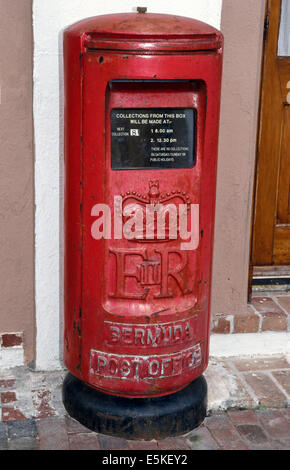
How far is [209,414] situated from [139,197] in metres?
1.21

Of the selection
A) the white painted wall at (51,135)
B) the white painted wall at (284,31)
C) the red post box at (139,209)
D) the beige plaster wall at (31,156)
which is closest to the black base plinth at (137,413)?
the red post box at (139,209)

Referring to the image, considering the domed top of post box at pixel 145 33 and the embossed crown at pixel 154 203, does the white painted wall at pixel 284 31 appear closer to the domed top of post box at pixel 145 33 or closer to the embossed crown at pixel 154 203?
the domed top of post box at pixel 145 33

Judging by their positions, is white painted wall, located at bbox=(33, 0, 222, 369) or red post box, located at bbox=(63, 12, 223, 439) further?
white painted wall, located at bbox=(33, 0, 222, 369)

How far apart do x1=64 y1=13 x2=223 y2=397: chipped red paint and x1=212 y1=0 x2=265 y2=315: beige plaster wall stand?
63 centimetres

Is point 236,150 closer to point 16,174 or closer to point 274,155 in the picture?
point 274,155

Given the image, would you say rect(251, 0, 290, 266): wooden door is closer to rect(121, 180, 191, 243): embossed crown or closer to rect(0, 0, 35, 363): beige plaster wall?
rect(121, 180, 191, 243): embossed crown

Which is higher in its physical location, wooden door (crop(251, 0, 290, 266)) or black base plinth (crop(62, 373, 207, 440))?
wooden door (crop(251, 0, 290, 266))

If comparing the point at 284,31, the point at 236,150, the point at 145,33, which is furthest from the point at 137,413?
the point at 284,31

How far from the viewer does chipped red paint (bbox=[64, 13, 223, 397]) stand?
2.35 meters

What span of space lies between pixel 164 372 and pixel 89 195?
81cm

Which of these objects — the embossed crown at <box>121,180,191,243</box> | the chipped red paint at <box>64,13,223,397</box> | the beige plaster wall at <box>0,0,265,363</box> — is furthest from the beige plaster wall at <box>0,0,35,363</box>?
the embossed crown at <box>121,180,191,243</box>

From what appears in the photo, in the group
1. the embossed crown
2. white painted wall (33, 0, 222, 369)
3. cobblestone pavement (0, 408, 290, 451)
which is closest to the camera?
the embossed crown

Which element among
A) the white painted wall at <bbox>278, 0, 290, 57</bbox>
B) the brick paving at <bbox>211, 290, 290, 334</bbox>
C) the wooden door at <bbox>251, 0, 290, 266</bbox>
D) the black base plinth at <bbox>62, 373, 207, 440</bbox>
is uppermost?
the white painted wall at <bbox>278, 0, 290, 57</bbox>

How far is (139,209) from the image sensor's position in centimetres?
248
